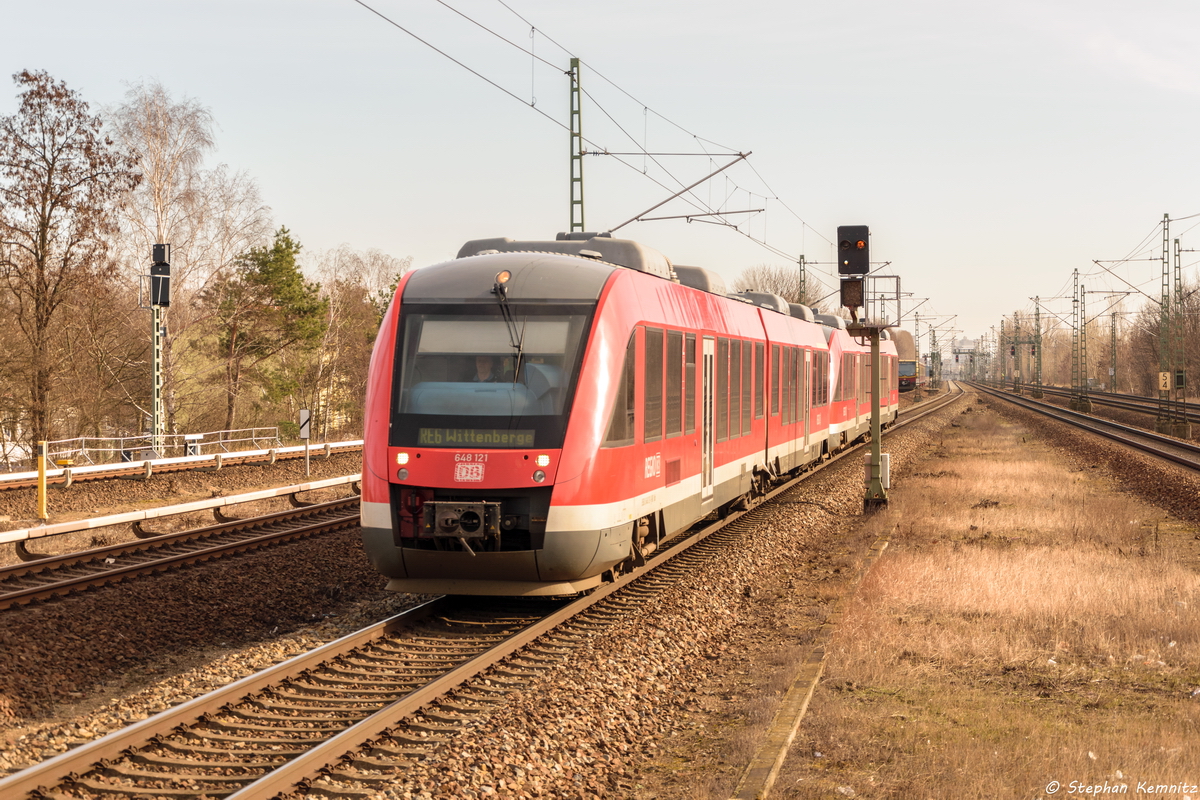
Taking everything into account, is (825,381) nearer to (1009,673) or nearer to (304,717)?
(1009,673)

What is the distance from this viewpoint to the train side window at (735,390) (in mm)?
15008

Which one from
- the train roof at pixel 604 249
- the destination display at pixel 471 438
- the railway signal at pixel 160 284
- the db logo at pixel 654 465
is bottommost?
the db logo at pixel 654 465

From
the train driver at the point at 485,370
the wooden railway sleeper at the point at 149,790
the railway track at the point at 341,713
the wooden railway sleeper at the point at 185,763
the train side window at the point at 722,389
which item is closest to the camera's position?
the wooden railway sleeper at the point at 149,790

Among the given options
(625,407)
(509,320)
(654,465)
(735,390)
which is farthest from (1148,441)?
(509,320)

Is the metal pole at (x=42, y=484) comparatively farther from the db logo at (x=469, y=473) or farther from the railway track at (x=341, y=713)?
the db logo at (x=469, y=473)

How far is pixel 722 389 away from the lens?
14383mm

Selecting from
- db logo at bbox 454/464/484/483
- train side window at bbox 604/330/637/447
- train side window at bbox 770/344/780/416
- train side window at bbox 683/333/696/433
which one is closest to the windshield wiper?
db logo at bbox 454/464/484/483

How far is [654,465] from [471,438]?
240cm

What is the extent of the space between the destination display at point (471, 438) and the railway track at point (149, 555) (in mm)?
4721

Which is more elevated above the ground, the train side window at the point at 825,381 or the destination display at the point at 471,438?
the train side window at the point at 825,381

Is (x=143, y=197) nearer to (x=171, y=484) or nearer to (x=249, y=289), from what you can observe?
(x=249, y=289)

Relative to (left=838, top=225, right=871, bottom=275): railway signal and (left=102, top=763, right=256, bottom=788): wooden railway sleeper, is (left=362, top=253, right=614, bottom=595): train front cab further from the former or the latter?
(left=838, top=225, right=871, bottom=275): railway signal

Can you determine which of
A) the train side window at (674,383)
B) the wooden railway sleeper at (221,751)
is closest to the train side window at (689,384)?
the train side window at (674,383)

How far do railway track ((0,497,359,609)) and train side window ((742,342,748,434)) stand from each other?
6200 millimetres
